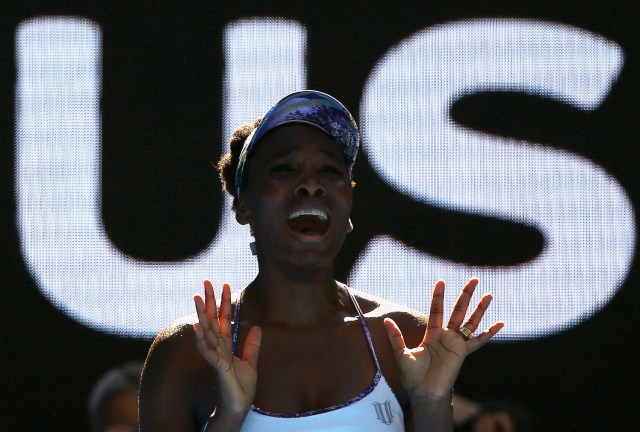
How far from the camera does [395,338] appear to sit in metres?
2.08

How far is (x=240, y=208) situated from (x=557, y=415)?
1478 mm

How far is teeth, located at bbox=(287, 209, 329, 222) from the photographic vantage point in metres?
2.15

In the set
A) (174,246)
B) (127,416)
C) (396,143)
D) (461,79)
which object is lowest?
(127,416)

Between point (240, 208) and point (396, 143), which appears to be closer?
point (240, 208)

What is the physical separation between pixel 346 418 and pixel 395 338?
7.0 inches

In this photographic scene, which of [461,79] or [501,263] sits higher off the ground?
[461,79]

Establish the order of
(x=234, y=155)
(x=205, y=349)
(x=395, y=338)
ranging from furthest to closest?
1. (x=234, y=155)
2. (x=395, y=338)
3. (x=205, y=349)

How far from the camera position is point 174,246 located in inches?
131

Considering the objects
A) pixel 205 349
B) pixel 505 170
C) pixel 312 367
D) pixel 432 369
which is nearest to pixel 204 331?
pixel 205 349

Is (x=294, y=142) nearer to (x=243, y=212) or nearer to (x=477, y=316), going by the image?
(x=243, y=212)

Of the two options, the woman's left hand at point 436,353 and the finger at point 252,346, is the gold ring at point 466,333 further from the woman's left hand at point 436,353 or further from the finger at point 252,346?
the finger at point 252,346

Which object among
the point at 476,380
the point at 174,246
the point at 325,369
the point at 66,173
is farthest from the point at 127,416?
the point at 325,369

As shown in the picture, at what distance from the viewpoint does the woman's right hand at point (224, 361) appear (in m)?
1.96

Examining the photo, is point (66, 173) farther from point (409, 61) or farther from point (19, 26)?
point (409, 61)
